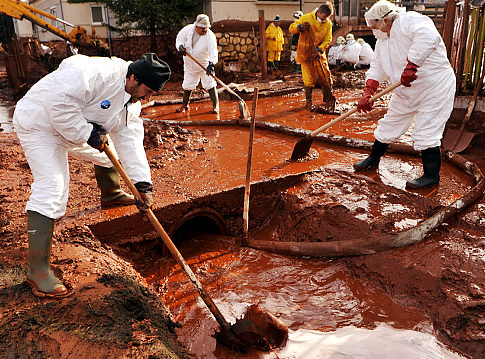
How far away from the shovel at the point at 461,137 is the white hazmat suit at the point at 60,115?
15.4ft

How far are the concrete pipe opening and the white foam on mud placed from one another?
5.31 ft

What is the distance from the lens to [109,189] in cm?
368

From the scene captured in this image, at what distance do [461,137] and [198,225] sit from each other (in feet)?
13.1

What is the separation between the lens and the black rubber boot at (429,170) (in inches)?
159

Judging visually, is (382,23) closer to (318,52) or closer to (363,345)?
(363,345)

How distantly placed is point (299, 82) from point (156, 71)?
423 inches

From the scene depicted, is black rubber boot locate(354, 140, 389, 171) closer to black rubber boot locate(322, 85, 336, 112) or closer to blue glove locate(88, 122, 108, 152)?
blue glove locate(88, 122, 108, 152)

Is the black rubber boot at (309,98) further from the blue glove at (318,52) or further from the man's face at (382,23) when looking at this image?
the man's face at (382,23)

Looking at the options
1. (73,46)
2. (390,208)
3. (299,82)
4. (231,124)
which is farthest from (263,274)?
(73,46)

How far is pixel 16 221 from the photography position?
342cm

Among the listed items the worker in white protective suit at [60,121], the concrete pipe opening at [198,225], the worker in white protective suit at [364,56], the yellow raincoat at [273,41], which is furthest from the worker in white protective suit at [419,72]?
the worker in white protective suit at [364,56]

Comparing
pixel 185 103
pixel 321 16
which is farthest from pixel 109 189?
pixel 321 16

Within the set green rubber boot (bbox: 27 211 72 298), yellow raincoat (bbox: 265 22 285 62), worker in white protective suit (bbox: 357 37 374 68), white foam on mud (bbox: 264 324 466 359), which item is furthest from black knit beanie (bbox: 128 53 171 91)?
worker in white protective suit (bbox: 357 37 374 68)

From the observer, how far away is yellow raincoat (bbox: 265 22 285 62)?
48.5 feet
